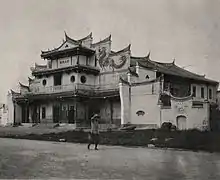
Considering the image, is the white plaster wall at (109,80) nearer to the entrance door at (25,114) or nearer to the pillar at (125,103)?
the pillar at (125,103)

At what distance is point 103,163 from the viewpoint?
151cm

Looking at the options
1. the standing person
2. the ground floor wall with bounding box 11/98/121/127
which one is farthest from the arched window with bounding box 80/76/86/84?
the standing person

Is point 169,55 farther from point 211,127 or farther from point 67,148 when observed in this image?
point 67,148

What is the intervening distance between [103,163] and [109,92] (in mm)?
383

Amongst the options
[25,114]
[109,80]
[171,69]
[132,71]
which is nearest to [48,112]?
[25,114]

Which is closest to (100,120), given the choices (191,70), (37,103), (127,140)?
(127,140)

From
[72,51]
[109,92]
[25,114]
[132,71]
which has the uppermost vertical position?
[72,51]

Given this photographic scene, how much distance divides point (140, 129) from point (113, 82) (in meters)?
0.27

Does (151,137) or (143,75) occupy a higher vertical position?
(143,75)

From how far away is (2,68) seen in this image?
1721mm

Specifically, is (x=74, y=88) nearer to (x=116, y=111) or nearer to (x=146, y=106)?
(x=116, y=111)

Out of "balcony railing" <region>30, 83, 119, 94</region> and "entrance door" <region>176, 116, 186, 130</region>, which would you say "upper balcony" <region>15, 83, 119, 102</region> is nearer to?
"balcony railing" <region>30, 83, 119, 94</region>

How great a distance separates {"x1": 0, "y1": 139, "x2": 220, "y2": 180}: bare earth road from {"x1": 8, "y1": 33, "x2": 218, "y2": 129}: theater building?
0.50ft

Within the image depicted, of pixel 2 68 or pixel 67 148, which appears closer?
pixel 67 148
